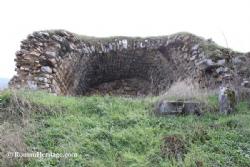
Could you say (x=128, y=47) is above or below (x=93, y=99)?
above

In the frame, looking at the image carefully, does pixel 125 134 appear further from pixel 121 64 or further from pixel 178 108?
pixel 121 64

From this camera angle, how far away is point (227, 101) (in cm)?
656

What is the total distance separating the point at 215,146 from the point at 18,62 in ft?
18.6

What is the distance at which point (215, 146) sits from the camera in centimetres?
504

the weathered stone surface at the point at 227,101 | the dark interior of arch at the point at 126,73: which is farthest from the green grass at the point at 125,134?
the dark interior of arch at the point at 126,73

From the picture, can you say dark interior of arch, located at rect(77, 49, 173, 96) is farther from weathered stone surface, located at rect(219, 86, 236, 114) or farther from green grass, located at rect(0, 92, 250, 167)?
green grass, located at rect(0, 92, 250, 167)

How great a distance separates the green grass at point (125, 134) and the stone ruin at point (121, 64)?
2.12m

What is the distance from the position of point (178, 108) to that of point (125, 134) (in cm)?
141

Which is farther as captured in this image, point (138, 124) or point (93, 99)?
point (93, 99)

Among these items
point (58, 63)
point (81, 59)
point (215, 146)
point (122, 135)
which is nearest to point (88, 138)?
point (122, 135)

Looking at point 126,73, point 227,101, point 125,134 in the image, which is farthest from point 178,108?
point 126,73

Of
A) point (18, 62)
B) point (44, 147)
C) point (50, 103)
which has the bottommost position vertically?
point (44, 147)

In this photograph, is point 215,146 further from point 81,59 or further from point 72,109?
point 81,59

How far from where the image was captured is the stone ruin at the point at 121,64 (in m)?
8.70
